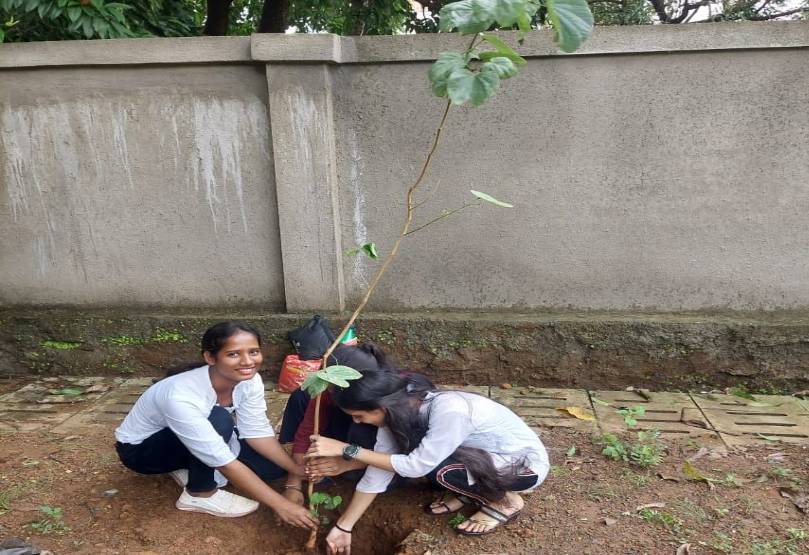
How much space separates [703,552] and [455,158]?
2304 millimetres

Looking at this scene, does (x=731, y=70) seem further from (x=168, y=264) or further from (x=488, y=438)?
(x=168, y=264)

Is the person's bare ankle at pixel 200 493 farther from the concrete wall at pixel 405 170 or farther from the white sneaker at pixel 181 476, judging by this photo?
the concrete wall at pixel 405 170

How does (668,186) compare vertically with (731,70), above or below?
below

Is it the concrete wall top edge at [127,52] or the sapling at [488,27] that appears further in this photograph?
the concrete wall top edge at [127,52]

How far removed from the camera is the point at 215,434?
229 centimetres

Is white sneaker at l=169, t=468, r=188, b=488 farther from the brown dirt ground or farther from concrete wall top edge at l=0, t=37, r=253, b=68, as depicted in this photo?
concrete wall top edge at l=0, t=37, r=253, b=68

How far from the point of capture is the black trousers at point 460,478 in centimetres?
235

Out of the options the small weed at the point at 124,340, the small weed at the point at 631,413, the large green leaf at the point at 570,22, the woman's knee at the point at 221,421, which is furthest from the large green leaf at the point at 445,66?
the small weed at the point at 124,340

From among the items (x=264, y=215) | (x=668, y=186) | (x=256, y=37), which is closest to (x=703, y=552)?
(x=668, y=186)

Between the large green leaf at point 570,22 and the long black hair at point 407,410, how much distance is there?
4.08 ft

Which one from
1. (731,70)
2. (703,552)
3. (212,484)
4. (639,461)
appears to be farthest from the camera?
(731,70)

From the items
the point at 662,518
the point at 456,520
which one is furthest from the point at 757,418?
the point at 456,520

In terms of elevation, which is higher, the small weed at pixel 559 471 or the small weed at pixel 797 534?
the small weed at pixel 797 534

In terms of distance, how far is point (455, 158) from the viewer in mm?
3605
